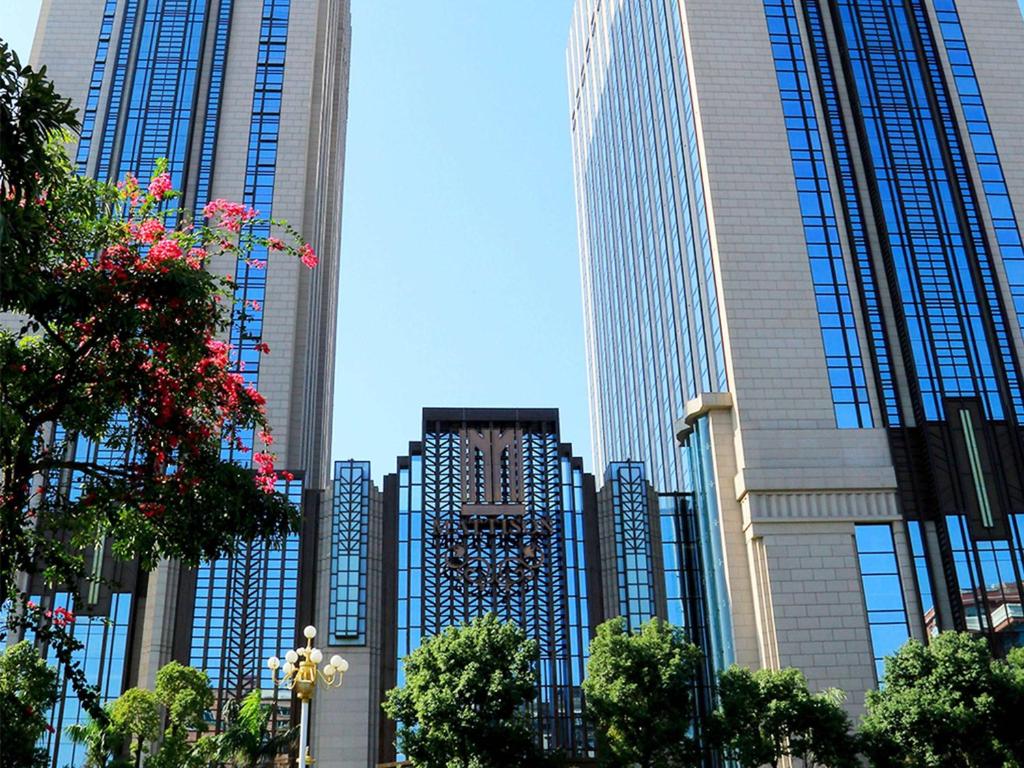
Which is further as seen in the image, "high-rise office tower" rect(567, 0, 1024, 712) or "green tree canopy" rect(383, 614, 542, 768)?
"high-rise office tower" rect(567, 0, 1024, 712)

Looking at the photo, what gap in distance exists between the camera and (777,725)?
2739cm

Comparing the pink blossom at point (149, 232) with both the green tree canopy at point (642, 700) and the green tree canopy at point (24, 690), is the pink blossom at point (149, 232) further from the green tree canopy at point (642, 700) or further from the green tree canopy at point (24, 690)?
the green tree canopy at point (642, 700)

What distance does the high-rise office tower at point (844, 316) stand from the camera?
35.0 m

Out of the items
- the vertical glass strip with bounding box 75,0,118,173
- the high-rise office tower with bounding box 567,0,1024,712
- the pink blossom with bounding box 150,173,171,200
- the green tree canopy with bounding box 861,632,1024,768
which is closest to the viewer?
the pink blossom with bounding box 150,173,171,200

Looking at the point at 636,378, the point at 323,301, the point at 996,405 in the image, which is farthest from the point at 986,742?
the point at 323,301

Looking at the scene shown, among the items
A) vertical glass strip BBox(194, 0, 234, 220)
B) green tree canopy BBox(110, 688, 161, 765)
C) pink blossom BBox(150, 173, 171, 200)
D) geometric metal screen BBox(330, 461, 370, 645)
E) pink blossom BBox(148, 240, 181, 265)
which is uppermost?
vertical glass strip BBox(194, 0, 234, 220)

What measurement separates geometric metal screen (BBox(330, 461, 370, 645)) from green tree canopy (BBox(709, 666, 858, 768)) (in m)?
14.3

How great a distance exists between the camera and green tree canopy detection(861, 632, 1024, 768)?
1044 inches

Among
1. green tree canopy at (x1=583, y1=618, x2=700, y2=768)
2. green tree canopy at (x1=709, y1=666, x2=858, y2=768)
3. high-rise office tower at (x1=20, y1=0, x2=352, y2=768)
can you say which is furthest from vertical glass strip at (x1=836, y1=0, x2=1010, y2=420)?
high-rise office tower at (x1=20, y1=0, x2=352, y2=768)

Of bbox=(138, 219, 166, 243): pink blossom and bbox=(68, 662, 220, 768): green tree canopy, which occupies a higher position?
bbox=(138, 219, 166, 243): pink blossom

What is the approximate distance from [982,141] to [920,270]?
7.20 metres

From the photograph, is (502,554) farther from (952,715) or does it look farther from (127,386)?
(127,386)

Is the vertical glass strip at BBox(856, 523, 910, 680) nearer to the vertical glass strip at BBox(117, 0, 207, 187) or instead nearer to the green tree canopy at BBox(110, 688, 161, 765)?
the green tree canopy at BBox(110, 688, 161, 765)

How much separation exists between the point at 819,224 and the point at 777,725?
20670mm
